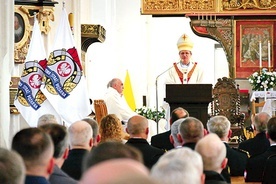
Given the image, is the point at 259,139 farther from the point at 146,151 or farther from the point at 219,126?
the point at 146,151

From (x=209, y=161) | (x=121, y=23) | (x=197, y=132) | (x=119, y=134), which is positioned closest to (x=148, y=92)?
(x=121, y=23)

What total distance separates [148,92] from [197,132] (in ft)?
59.1

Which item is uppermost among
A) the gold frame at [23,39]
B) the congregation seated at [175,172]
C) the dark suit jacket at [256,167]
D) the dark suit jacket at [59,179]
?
the gold frame at [23,39]

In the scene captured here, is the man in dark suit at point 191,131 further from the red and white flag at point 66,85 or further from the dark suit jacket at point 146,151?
the red and white flag at point 66,85

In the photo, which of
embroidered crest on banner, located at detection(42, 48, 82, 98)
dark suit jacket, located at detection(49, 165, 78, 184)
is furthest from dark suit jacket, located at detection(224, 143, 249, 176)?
embroidered crest on banner, located at detection(42, 48, 82, 98)

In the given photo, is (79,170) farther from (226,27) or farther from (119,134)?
(226,27)

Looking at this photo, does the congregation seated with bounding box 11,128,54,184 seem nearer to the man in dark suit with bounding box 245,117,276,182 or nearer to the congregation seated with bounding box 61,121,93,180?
the congregation seated with bounding box 61,121,93,180

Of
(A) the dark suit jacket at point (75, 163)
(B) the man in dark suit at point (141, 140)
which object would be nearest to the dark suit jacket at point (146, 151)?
(B) the man in dark suit at point (141, 140)

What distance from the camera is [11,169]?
3.19m

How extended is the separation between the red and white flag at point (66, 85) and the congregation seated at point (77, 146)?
15.6 ft

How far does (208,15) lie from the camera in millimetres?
19297

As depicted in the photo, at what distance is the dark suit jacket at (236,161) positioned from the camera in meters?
8.23

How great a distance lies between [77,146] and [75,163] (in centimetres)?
14

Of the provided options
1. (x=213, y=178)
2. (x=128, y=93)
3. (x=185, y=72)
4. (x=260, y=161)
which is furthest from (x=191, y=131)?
(x=128, y=93)
